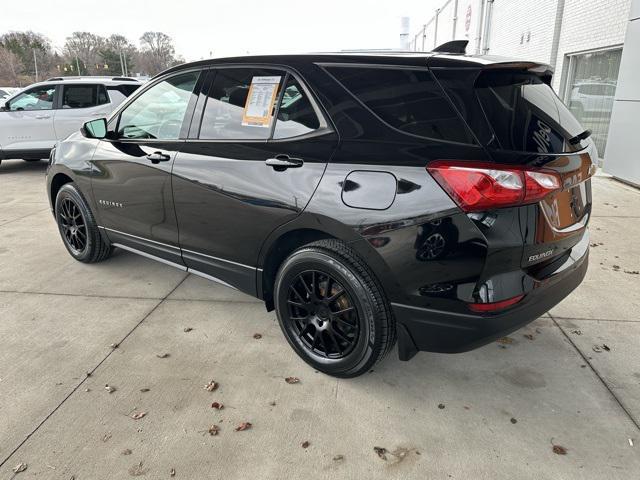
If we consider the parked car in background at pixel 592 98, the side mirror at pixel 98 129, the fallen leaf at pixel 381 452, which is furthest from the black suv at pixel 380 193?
the parked car in background at pixel 592 98

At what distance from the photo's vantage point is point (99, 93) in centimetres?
1006

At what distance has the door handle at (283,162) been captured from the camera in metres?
2.67

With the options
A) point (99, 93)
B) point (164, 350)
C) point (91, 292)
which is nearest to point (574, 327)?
point (164, 350)

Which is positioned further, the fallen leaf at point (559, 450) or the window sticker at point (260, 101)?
the window sticker at point (260, 101)

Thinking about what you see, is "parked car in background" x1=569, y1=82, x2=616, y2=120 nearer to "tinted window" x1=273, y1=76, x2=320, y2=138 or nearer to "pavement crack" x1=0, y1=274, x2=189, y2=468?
"tinted window" x1=273, y1=76, x2=320, y2=138

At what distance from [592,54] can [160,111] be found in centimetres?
1022

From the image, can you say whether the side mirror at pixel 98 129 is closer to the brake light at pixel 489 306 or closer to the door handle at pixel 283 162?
the door handle at pixel 283 162

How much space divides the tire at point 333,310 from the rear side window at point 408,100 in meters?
0.70

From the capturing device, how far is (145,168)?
3.56m

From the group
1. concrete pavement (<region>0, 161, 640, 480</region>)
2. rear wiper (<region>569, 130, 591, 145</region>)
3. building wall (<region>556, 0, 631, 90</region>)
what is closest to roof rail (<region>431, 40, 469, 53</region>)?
rear wiper (<region>569, 130, 591, 145</region>)

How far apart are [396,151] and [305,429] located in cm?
145

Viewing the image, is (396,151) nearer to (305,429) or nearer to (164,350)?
(305,429)

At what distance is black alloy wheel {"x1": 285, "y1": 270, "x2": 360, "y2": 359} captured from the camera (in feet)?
8.79

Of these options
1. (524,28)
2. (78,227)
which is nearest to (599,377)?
(78,227)
